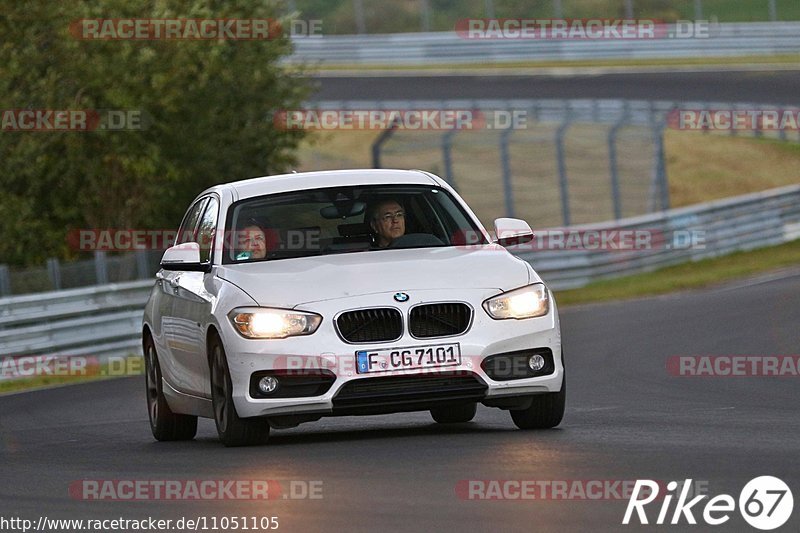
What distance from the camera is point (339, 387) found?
972 cm

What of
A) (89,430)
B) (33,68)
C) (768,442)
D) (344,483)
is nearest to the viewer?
(344,483)

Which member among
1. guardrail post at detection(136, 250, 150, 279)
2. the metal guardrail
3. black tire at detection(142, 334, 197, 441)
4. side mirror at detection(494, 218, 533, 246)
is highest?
side mirror at detection(494, 218, 533, 246)

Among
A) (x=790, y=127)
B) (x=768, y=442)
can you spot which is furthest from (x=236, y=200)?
(x=790, y=127)

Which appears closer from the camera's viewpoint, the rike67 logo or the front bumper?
the rike67 logo

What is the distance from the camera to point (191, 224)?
12266 mm

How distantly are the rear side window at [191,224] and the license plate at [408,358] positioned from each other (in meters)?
2.60

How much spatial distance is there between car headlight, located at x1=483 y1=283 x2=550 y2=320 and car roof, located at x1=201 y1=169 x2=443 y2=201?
1425 millimetres

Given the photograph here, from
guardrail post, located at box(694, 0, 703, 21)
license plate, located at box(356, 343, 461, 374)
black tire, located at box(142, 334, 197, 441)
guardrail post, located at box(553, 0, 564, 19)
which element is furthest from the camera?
guardrail post, located at box(553, 0, 564, 19)

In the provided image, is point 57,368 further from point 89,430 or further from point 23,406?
point 89,430

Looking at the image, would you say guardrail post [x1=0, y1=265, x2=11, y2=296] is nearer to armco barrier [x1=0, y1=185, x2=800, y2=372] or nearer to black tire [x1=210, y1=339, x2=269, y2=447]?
armco barrier [x1=0, y1=185, x2=800, y2=372]

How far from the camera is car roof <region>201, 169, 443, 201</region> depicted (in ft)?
36.7

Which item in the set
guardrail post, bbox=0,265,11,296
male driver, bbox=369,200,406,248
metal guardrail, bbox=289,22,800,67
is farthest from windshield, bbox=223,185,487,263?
metal guardrail, bbox=289,22,800,67

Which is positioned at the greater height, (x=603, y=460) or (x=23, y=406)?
(x=603, y=460)

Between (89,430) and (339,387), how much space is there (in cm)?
393
